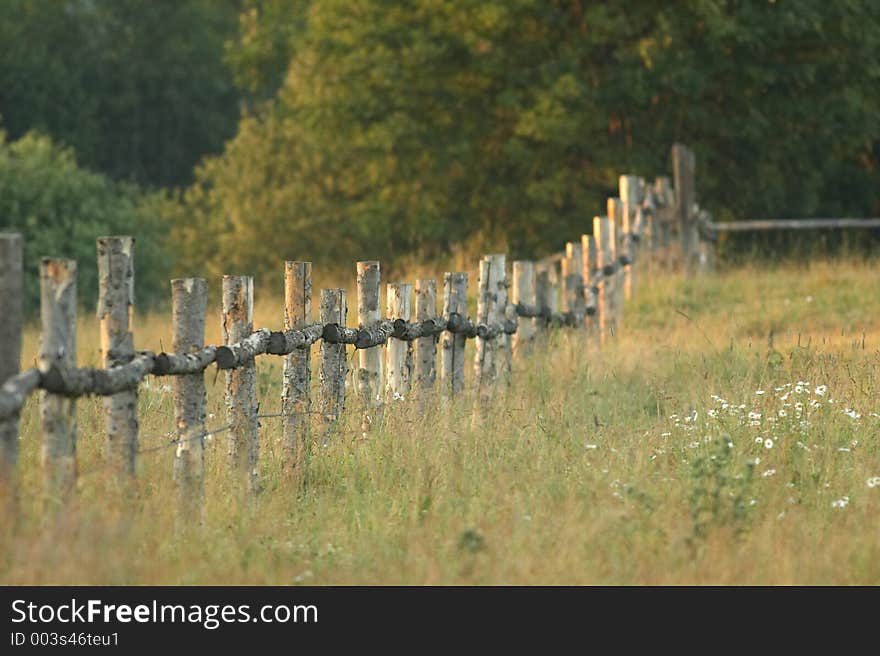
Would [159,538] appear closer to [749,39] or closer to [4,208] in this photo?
[749,39]

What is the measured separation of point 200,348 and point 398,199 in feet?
75.2

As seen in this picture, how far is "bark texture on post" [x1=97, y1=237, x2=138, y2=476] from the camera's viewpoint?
6.75 meters

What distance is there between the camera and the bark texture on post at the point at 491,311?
496 inches

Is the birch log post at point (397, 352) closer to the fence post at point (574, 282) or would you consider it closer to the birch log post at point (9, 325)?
the birch log post at point (9, 325)

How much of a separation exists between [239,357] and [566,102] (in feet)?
64.1

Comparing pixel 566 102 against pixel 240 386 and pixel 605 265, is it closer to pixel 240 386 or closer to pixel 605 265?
pixel 605 265

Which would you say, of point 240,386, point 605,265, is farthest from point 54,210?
point 240,386

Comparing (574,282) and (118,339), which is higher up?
(574,282)

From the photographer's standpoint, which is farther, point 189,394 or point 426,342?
point 426,342

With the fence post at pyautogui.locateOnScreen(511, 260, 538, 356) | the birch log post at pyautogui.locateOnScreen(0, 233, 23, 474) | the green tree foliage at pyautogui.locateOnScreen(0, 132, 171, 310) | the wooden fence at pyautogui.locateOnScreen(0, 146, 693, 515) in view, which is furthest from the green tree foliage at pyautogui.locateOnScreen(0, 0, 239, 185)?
the birch log post at pyautogui.locateOnScreen(0, 233, 23, 474)

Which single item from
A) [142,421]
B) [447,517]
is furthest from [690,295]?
[447,517]

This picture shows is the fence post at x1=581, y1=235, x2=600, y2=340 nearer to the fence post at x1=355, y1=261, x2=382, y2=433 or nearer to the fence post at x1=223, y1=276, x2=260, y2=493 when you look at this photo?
the fence post at x1=355, y1=261, x2=382, y2=433

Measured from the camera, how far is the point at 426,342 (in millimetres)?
11117

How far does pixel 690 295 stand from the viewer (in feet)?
64.1
